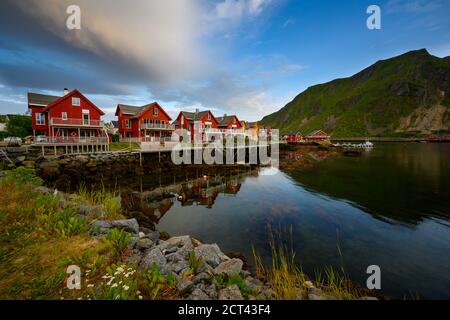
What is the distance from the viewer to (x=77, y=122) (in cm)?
3058

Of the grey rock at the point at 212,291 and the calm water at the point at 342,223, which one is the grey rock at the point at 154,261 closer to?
the grey rock at the point at 212,291

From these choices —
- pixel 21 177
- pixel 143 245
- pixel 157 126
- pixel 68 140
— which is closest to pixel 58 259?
pixel 143 245

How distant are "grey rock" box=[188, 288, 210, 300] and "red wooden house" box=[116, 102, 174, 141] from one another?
38963 millimetres

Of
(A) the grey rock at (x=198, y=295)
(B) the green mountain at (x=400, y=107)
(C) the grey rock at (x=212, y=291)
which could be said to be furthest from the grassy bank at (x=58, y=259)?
(B) the green mountain at (x=400, y=107)

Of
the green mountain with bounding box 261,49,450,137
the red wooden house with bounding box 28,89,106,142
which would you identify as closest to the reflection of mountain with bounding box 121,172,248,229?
the red wooden house with bounding box 28,89,106,142

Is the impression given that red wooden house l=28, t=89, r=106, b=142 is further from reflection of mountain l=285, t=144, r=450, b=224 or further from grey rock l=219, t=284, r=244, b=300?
reflection of mountain l=285, t=144, r=450, b=224

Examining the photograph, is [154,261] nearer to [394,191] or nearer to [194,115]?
[394,191]

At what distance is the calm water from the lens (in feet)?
26.1

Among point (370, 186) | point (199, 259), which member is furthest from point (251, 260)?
point (370, 186)

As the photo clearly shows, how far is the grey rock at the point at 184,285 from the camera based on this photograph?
12.0 ft

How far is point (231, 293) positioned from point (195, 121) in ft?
165

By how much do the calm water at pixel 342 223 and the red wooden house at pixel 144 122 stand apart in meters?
25.7

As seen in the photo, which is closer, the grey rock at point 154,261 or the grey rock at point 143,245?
the grey rock at point 154,261
